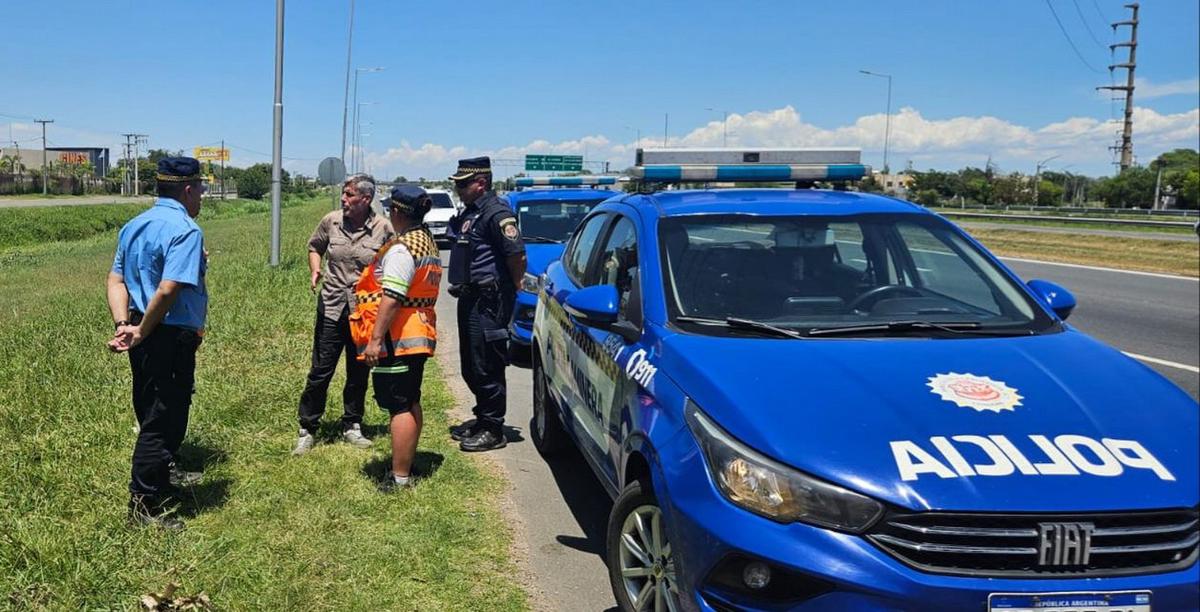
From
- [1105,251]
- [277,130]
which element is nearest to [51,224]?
[277,130]

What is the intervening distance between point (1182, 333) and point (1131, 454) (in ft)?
32.7

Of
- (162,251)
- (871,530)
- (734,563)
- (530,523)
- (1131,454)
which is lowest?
(530,523)

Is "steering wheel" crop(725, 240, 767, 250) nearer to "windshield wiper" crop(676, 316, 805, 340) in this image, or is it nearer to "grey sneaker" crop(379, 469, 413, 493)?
"windshield wiper" crop(676, 316, 805, 340)

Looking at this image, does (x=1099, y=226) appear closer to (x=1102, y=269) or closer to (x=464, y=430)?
(x=1102, y=269)

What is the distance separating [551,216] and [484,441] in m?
6.08

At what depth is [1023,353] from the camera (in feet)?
10.6

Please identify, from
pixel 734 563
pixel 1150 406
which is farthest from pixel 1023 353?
pixel 734 563

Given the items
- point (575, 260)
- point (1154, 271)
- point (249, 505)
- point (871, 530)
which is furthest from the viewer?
point (1154, 271)

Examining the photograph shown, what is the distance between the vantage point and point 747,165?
585 centimetres

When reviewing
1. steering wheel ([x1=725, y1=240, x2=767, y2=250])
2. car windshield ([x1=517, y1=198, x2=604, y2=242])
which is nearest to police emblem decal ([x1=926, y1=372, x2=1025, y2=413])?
steering wheel ([x1=725, y1=240, x2=767, y2=250])

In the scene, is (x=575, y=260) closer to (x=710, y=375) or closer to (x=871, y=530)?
(x=710, y=375)

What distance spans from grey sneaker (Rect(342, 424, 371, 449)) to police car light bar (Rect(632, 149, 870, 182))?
2.39 meters

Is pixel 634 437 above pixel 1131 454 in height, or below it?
below

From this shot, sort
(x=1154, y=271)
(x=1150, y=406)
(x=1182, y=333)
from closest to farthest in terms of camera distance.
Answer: (x=1150, y=406) → (x=1182, y=333) → (x=1154, y=271)
